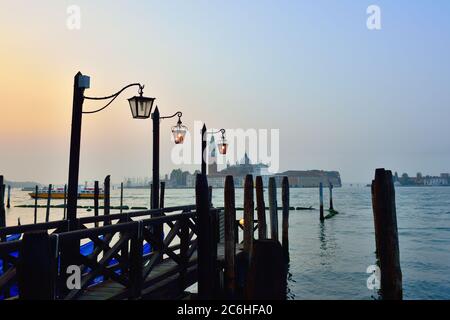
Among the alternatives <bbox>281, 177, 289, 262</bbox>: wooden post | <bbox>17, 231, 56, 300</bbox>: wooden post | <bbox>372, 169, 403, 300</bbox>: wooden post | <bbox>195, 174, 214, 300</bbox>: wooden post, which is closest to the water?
<bbox>281, 177, 289, 262</bbox>: wooden post

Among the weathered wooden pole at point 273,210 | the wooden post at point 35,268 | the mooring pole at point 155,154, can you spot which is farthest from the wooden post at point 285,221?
the wooden post at point 35,268

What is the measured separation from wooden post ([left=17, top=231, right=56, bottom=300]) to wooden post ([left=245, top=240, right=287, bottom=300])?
5091 millimetres

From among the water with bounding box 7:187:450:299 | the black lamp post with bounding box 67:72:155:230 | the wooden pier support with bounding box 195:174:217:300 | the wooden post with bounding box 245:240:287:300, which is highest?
the black lamp post with bounding box 67:72:155:230

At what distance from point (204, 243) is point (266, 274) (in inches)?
109

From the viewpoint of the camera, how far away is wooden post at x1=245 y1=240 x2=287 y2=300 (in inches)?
317

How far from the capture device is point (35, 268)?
3512 mm

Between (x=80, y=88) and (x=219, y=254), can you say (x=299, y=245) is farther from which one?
(x=80, y=88)

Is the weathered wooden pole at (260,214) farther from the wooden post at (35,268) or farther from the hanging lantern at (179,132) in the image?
the wooden post at (35,268)

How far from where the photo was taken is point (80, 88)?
600cm

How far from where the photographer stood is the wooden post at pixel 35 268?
11.4ft

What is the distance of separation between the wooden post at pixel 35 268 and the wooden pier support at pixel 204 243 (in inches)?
108

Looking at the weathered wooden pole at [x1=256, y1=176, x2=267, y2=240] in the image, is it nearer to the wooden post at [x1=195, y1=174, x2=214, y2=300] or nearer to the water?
the water
